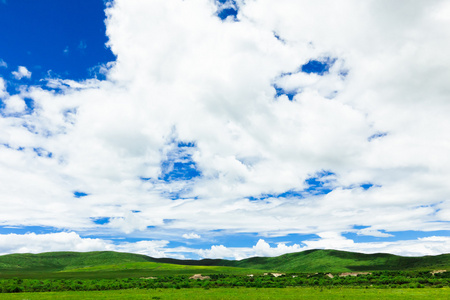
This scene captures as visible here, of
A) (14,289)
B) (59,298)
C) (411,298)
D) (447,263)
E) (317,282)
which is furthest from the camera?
(447,263)

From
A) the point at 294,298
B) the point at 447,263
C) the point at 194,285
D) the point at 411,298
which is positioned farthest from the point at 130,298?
the point at 447,263

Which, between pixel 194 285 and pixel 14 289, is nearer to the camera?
pixel 14 289

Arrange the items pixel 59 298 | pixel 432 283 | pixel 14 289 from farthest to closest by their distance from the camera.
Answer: pixel 432 283, pixel 14 289, pixel 59 298

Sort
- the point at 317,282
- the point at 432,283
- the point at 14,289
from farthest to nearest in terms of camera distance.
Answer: the point at 317,282 < the point at 432,283 < the point at 14,289

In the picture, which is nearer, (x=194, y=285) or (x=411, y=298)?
(x=411, y=298)

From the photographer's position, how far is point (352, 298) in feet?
140

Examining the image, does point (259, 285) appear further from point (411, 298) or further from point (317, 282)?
point (411, 298)

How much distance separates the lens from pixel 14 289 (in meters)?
59.8

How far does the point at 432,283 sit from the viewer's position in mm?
70000

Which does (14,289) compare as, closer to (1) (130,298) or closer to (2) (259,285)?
(1) (130,298)

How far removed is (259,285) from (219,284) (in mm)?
10298

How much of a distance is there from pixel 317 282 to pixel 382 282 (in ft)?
51.1

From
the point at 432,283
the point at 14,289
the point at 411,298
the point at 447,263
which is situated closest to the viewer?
the point at 411,298

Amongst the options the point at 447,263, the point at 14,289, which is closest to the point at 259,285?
the point at 14,289
